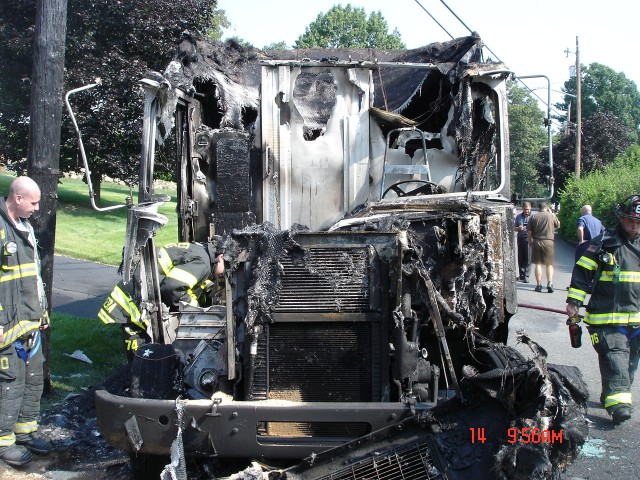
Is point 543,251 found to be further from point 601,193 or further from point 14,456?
point 14,456

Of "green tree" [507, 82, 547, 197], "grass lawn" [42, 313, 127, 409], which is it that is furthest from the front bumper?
"green tree" [507, 82, 547, 197]

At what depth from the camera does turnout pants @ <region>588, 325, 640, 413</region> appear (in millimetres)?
5043

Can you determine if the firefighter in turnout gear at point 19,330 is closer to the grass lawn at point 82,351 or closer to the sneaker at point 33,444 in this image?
the sneaker at point 33,444

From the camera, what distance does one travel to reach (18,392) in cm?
438

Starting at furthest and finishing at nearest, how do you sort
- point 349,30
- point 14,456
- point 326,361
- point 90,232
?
point 349,30, point 90,232, point 14,456, point 326,361

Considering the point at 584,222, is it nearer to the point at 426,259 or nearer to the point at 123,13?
the point at 426,259

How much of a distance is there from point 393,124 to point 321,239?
8.48 ft

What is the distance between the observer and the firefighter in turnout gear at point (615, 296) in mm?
5199

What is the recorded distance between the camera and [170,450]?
11.1ft

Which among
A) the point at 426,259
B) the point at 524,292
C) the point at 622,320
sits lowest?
the point at 524,292

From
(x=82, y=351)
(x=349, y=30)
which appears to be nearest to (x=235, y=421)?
(x=82, y=351)

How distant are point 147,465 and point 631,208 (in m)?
4.25

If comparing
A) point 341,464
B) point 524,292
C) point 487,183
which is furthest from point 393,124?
point 524,292

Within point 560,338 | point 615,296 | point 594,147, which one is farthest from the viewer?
point 594,147
